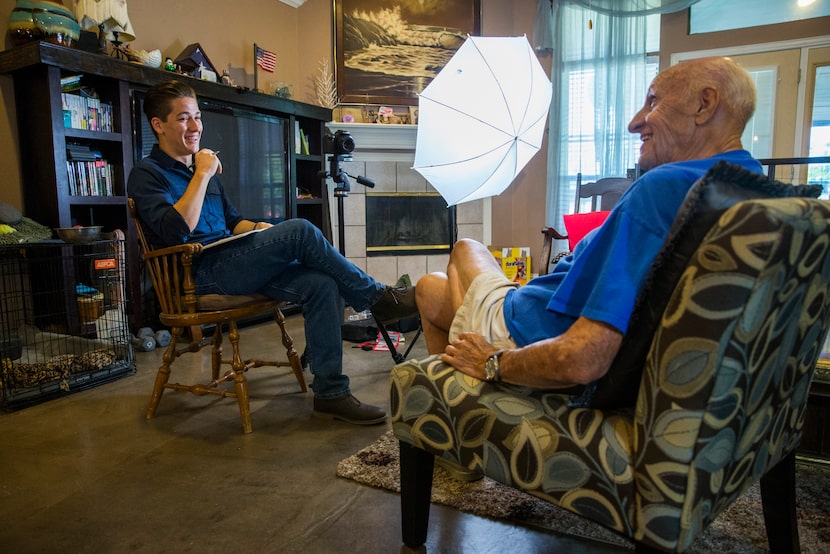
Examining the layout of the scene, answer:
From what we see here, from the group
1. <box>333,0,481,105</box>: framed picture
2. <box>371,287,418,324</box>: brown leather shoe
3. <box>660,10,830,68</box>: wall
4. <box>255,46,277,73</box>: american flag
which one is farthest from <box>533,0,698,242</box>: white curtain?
<box>371,287,418,324</box>: brown leather shoe

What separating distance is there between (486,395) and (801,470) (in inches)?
48.9

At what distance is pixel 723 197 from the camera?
0.83 meters

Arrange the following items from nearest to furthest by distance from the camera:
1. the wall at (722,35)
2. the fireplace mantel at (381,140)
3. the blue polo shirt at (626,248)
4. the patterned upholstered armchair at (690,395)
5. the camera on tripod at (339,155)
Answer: the patterned upholstered armchair at (690,395), the blue polo shirt at (626,248), the camera on tripod at (339,155), the wall at (722,35), the fireplace mantel at (381,140)

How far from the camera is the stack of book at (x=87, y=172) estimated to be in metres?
2.97

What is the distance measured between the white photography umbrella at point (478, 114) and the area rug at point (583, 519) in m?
1.86

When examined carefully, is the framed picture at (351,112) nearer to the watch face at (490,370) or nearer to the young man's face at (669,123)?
the young man's face at (669,123)

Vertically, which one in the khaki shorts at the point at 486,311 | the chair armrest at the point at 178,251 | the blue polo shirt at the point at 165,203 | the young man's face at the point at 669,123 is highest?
the young man's face at the point at 669,123

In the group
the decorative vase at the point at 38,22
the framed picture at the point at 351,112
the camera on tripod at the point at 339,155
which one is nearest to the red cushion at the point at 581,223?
the camera on tripod at the point at 339,155

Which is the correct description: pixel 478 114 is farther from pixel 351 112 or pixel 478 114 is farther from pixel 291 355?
pixel 351 112

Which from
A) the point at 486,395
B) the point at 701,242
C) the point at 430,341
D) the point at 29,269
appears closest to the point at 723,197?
the point at 701,242

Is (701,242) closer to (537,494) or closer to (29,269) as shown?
(537,494)

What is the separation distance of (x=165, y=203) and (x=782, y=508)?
6.52ft

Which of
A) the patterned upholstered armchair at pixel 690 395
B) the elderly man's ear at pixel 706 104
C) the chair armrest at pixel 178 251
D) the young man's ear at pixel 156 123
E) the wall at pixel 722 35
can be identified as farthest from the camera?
the wall at pixel 722 35

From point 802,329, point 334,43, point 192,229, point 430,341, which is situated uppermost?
point 334,43
